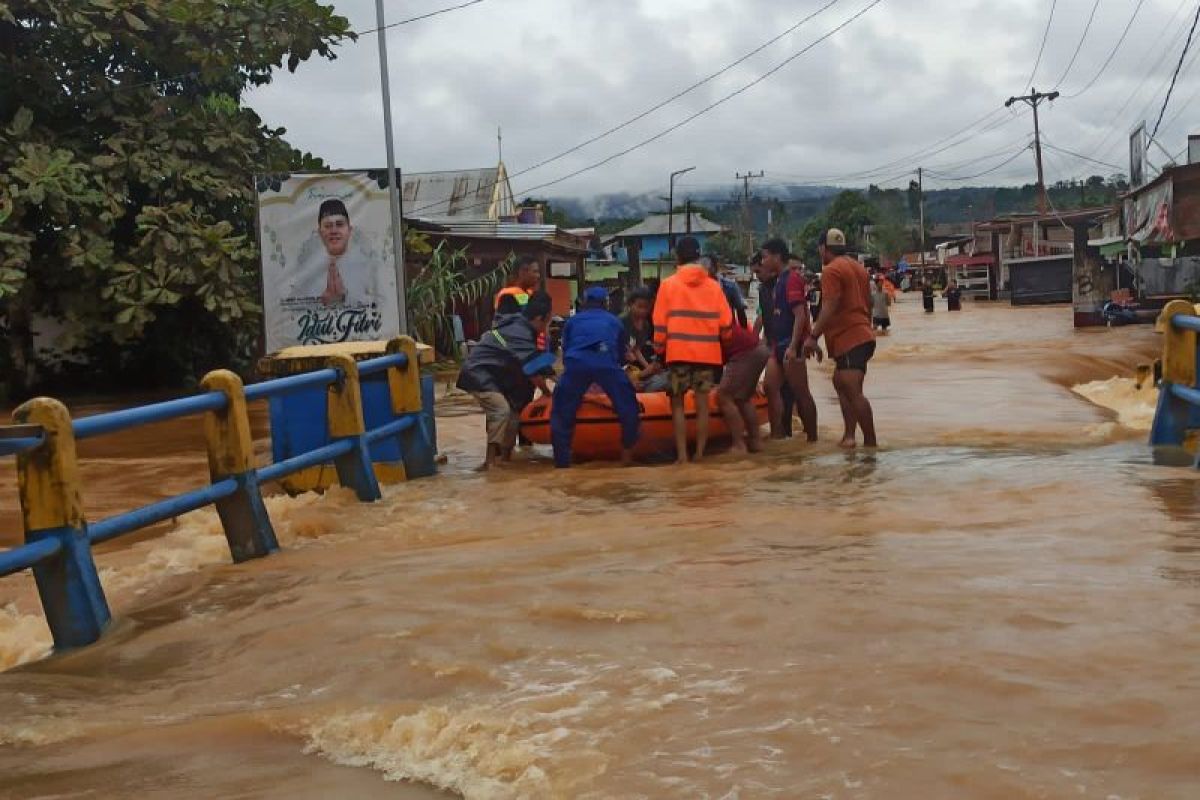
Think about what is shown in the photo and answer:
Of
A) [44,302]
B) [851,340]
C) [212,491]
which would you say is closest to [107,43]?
[44,302]

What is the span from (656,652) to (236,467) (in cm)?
291

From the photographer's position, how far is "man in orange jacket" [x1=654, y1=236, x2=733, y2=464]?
945 cm

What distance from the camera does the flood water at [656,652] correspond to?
3.13 metres

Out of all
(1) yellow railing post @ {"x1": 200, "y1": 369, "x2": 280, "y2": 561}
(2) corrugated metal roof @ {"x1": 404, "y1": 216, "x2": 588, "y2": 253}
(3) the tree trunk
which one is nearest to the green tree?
(3) the tree trunk

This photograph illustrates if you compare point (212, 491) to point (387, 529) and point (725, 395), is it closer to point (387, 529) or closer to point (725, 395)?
point (387, 529)

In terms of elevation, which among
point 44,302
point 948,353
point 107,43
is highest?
point 107,43

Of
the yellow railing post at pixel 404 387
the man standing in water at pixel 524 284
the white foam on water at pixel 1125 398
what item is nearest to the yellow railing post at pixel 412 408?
the yellow railing post at pixel 404 387

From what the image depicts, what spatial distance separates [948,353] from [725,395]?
52.8 feet

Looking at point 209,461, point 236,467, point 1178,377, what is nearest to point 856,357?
point 1178,377

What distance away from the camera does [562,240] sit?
3756 cm

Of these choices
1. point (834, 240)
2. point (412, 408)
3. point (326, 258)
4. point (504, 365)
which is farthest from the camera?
point (326, 258)

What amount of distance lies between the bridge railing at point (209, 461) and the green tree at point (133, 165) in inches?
459

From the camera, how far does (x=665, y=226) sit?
8706 cm

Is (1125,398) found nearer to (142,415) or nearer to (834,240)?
(834,240)
